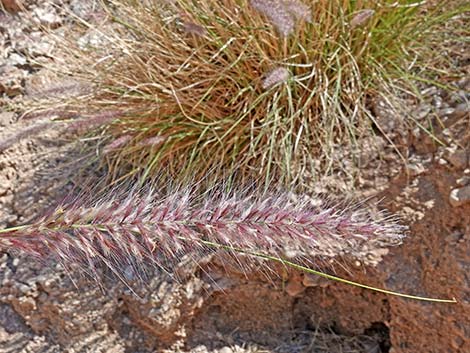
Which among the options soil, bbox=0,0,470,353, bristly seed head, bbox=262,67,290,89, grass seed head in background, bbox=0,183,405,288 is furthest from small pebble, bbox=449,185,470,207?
bristly seed head, bbox=262,67,290,89

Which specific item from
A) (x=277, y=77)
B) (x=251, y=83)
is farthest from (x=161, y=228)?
(x=251, y=83)

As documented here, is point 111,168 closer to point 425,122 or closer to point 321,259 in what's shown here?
point 321,259

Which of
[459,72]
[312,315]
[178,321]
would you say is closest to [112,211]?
[178,321]

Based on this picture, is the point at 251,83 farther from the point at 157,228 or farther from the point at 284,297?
the point at 157,228

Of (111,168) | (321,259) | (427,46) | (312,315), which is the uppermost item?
(111,168)

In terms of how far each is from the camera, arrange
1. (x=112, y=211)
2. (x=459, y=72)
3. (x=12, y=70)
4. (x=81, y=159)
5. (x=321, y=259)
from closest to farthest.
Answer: (x=112, y=211) → (x=321, y=259) → (x=459, y=72) → (x=81, y=159) → (x=12, y=70)

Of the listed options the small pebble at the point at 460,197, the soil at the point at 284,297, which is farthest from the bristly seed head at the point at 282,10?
the small pebble at the point at 460,197

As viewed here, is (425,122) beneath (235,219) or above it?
beneath
